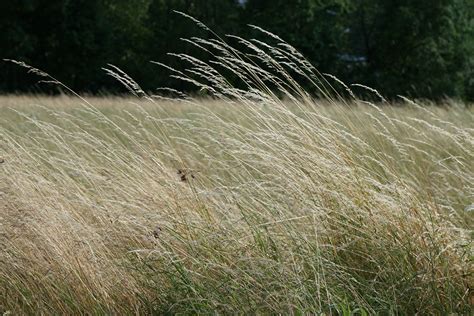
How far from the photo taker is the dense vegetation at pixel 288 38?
3141 centimetres

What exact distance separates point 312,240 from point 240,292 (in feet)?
1.49

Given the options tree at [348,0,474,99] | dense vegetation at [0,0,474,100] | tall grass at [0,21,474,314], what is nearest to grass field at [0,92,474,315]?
tall grass at [0,21,474,314]

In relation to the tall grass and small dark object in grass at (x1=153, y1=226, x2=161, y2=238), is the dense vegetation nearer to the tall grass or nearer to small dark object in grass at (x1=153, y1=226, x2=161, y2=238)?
the tall grass

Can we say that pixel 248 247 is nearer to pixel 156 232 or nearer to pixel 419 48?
pixel 156 232

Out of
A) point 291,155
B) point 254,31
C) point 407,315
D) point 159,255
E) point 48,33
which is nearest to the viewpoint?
point 407,315

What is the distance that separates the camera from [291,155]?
3709 mm

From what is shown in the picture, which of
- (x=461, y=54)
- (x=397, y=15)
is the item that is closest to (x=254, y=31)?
(x=397, y=15)

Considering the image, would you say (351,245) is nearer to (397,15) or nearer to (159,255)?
(159,255)

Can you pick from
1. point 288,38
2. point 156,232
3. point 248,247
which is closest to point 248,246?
point 248,247

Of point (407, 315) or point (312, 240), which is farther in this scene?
point (312, 240)

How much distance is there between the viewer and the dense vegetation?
31406mm

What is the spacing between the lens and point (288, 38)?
32375 mm

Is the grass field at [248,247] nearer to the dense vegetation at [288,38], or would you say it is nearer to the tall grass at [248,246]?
the tall grass at [248,246]

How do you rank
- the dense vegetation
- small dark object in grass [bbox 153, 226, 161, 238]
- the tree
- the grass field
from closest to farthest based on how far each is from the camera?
the grass field → small dark object in grass [bbox 153, 226, 161, 238] → the tree → the dense vegetation
